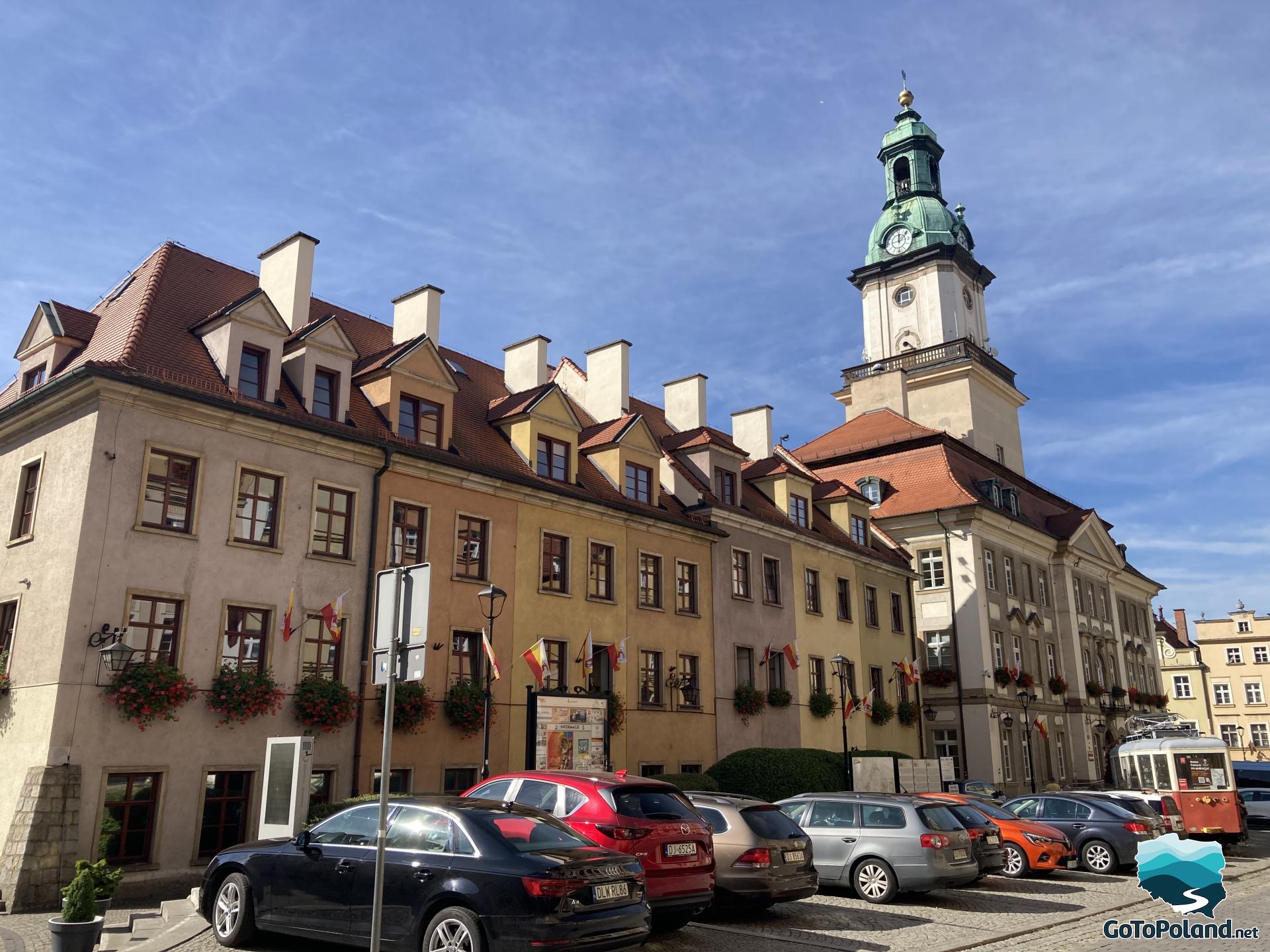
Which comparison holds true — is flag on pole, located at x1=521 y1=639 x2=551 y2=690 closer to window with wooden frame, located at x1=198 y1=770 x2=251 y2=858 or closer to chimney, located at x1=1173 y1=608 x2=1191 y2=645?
window with wooden frame, located at x1=198 y1=770 x2=251 y2=858

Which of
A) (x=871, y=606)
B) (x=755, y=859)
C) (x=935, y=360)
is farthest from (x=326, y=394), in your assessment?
(x=935, y=360)

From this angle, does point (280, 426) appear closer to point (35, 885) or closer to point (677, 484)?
point (35, 885)

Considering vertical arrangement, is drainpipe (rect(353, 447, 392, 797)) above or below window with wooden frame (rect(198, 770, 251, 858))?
above

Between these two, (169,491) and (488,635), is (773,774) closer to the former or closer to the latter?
(488,635)

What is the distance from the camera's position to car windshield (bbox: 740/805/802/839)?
570 inches

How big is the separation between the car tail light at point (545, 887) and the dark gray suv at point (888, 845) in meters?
7.58

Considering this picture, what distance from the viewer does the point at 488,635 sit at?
78.1 ft

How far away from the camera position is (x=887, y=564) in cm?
4031

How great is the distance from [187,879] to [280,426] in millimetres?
8549

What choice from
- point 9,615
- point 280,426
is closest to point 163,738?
point 9,615

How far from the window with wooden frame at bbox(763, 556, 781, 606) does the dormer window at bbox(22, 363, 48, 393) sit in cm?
2070

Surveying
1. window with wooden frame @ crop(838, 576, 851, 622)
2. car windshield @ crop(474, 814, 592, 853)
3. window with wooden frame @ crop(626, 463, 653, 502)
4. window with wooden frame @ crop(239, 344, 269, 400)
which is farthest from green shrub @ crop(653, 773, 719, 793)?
car windshield @ crop(474, 814, 592, 853)

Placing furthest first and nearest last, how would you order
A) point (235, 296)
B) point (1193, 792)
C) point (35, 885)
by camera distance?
point (1193, 792) < point (235, 296) < point (35, 885)

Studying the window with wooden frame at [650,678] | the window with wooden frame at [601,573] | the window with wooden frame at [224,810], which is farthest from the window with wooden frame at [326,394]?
the window with wooden frame at [650,678]
